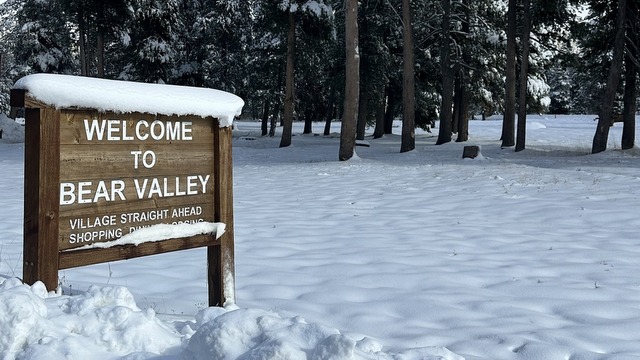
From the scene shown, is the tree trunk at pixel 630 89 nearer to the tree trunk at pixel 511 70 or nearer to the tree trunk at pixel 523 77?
the tree trunk at pixel 523 77

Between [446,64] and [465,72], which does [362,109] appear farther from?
[446,64]

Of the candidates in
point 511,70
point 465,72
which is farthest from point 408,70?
point 465,72

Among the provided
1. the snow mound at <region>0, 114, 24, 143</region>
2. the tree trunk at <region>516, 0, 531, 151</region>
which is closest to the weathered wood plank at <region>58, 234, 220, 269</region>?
the tree trunk at <region>516, 0, 531, 151</region>

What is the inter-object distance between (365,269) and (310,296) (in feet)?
3.53

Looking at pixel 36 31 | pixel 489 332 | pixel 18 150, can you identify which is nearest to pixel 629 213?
pixel 489 332

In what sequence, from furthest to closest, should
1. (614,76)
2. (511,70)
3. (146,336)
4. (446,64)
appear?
(446,64), (511,70), (614,76), (146,336)

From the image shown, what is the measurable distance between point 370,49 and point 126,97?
25029mm

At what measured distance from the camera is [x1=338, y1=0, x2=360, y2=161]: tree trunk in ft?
60.9

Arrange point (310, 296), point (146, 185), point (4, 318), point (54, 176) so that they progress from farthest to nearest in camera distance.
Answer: point (310, 296)
point (146, 185)
point (54, 176)
point (4, 318)

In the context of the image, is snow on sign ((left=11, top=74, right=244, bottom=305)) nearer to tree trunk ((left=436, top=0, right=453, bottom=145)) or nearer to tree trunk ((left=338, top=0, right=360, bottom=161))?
tree trunk ((left=338, top=0, right=360, bottom=161))

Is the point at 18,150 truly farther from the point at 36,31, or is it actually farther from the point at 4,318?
the point at 4,318

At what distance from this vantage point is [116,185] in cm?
416

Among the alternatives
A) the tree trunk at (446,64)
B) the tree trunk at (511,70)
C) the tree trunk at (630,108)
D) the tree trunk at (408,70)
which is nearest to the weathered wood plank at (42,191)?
the tree trunk at (408,70)

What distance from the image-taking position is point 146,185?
14.2ft
